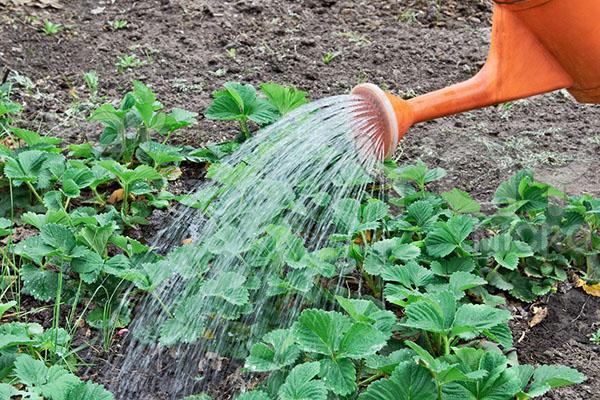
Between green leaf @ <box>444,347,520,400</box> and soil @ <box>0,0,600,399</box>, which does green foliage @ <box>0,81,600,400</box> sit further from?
soil @ <box>0,0,600,399</box>

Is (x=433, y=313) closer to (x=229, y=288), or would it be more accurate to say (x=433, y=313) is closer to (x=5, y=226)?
(x=229, y=288)

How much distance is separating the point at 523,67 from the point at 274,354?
971mm

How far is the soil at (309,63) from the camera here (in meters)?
3.34

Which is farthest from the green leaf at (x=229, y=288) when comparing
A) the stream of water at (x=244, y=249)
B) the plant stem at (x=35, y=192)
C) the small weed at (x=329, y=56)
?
the small weed at (x=329, y=56)

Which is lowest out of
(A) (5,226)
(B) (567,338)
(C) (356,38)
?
(B) (567,338)

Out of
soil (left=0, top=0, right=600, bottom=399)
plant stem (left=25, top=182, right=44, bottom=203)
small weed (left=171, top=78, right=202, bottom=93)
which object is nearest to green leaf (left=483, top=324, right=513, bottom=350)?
soil (left=0, top=0, right=600, bottom=399)

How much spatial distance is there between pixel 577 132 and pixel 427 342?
4.39 feet

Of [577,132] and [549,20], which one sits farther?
[577,132]

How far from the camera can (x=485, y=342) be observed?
244 centimetres

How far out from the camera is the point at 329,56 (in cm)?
386

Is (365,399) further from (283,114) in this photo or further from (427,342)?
(283,114)

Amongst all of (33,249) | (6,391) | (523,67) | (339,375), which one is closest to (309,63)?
(523,67)

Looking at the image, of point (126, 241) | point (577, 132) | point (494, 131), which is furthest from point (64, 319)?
point (577, 132)

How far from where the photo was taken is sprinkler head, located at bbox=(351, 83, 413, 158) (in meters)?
2.53
